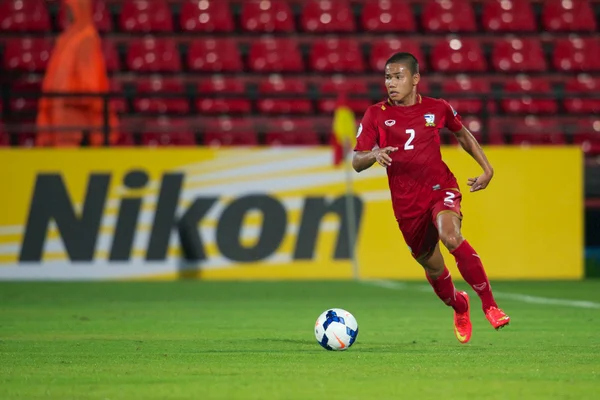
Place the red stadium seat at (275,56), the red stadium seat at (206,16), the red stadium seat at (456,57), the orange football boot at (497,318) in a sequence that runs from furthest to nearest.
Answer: the red stadium seat at (206,16) < the red stadium seat at (456,57) < the red stadium seat at (275,56) < the orange football boot at (497,318)

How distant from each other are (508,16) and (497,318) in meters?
13.1

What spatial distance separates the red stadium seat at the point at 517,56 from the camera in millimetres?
18984

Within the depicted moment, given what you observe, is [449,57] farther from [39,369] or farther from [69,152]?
[39,369]

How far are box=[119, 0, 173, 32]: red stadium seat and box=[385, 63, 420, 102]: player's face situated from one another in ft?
37.9

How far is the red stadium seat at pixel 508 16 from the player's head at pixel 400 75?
12206mm

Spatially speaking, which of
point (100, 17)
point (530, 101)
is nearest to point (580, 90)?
point (530, 101)

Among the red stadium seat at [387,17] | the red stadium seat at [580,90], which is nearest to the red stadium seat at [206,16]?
the red stadium seat at [387,17]

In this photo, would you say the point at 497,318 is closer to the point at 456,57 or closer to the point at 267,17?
the point at 456,57

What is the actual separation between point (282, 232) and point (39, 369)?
29.9 feet

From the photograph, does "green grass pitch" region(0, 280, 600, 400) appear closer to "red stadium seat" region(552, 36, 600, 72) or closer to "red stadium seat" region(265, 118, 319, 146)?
"red stadium seat" region(265, 118, 319, 146)

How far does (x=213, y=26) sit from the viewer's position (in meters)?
19.0

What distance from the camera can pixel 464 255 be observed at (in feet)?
25.1

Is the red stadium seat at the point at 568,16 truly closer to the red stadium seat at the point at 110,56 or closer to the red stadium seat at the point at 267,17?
the red stadium seat at the point at 267,17

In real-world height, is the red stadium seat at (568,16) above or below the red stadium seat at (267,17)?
below
